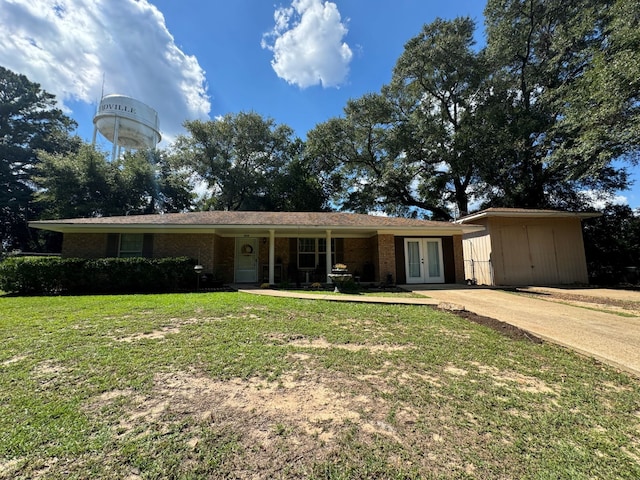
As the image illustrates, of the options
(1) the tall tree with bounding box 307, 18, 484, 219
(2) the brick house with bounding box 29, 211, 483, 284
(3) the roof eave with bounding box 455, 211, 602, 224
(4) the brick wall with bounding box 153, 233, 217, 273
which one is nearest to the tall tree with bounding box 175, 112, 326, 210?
(1) the tall tree with bounding box 307, 18, 484, 219

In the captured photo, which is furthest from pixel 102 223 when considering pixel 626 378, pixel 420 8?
pixel 420 8

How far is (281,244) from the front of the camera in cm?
1275

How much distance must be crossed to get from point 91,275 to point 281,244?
6899 mm

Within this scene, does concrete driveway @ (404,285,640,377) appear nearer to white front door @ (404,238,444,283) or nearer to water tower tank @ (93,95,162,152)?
white front door @ (404,238,444,283)

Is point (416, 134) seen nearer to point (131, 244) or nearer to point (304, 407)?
point (131, 244)

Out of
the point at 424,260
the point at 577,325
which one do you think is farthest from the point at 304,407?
the point at 424,260

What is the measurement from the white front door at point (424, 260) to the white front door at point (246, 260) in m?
6.83

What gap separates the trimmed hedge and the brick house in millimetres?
1532

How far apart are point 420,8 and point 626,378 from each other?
48.0ft

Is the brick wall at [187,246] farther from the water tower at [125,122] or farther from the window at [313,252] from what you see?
the water tower at [125,122]

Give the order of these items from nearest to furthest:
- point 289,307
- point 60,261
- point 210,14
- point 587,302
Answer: point 289,307, point 587,302, point 60,261, point 210,14

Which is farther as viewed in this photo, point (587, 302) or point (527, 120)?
point (527, 120)

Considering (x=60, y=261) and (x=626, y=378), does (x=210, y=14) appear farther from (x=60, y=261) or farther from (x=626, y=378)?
(x=626, y=378)

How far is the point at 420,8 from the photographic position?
11961mm
